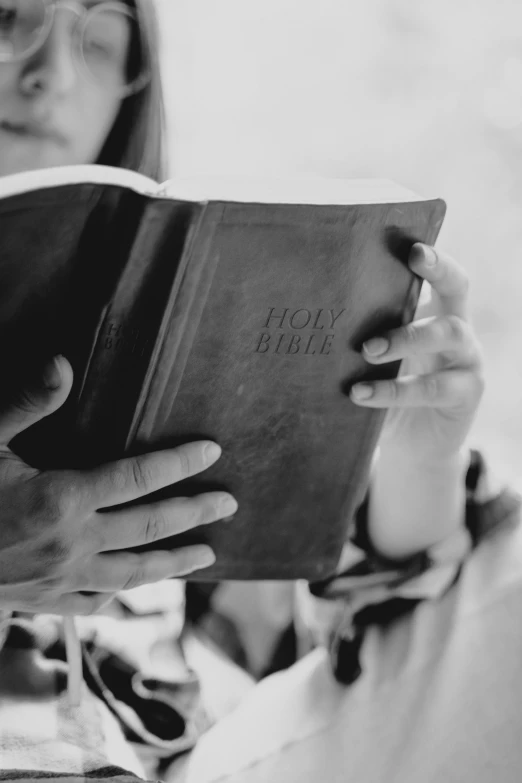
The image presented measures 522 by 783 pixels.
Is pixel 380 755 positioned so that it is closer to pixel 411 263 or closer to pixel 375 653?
pixel 375 653

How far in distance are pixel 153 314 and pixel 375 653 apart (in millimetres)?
410

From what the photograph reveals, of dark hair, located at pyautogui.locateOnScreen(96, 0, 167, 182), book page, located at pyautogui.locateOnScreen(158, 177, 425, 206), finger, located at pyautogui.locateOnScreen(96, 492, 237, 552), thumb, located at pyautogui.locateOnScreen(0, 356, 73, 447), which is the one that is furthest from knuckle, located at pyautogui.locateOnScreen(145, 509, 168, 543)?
dark hair, located at pyautogui.locateOnScreen(96, 0, 167, 182)

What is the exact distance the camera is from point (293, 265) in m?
0.51

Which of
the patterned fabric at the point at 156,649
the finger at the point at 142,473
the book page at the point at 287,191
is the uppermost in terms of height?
the book page at the point at 287,191

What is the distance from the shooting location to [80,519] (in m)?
0.53

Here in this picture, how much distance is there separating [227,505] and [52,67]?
1.34 feet

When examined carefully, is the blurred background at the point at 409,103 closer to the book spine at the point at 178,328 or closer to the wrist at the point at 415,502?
the wrist at the point at 415,502

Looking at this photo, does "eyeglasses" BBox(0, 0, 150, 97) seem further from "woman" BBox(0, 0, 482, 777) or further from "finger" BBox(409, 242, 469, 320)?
"finger" BBox(409, 242, 469, 320)

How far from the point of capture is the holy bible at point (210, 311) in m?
0.45

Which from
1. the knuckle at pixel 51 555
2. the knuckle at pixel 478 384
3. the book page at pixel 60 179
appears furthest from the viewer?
the knuckle at pixel 478 384

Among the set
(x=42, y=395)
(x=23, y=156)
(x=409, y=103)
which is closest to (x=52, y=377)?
(x=42, y=395)

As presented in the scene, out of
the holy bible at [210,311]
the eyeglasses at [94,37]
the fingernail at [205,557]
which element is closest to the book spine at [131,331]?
the holy bible at [210,311]

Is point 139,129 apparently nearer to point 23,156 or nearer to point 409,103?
point 23,156

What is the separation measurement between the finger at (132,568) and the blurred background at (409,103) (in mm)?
584
